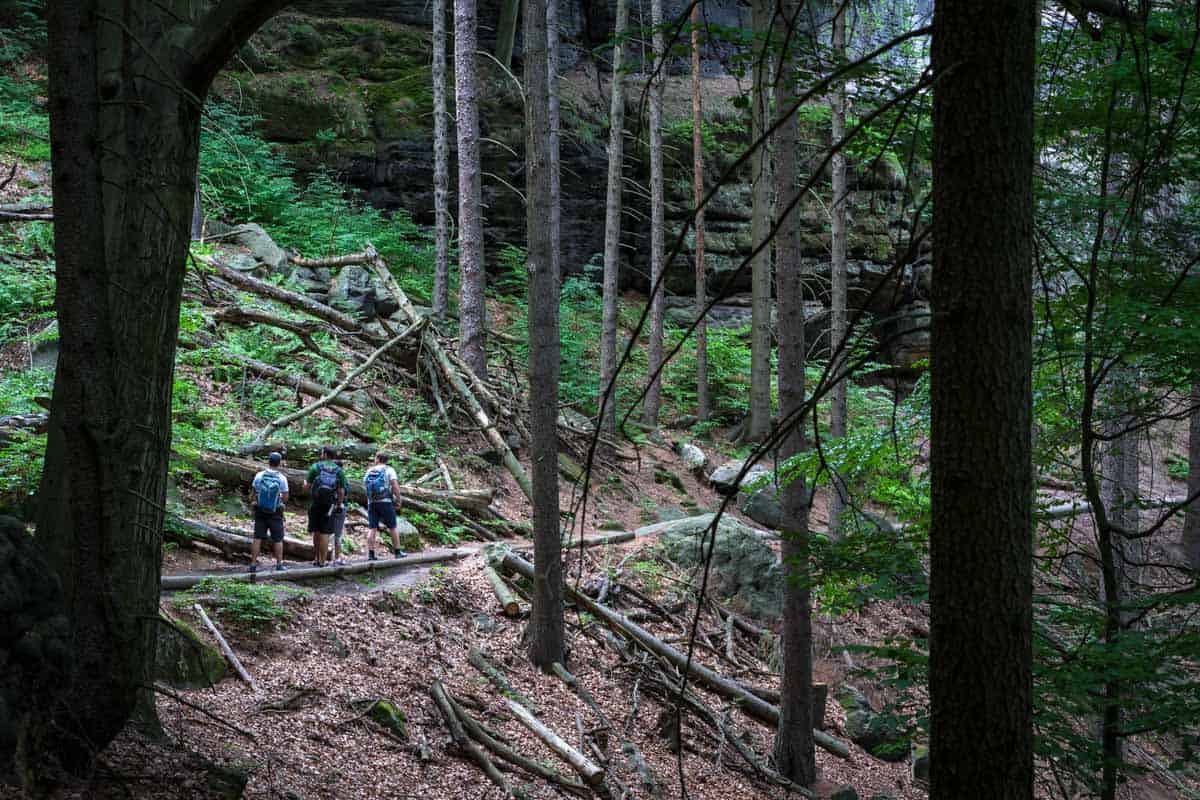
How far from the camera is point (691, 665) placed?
408 inches

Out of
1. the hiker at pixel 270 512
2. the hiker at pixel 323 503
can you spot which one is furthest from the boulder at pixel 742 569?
the hiker at pixel 270 512

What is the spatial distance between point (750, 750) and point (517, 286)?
1871 centimetres

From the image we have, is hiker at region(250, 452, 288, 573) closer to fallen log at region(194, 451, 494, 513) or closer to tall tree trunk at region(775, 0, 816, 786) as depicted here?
fallen log at region(194, 451, 494, 513)

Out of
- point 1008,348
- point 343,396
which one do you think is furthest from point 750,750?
point 343,396

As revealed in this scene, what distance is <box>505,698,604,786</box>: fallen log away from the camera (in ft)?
24.5

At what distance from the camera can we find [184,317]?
1324 cm

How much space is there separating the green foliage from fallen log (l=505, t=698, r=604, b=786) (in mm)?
2438

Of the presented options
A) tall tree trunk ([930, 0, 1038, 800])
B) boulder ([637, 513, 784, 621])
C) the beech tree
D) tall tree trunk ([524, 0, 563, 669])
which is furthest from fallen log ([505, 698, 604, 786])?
tall tree trunk ([930, 0, 1038, 800])

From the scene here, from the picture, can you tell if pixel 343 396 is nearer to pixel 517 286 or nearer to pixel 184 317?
pixel 184 317

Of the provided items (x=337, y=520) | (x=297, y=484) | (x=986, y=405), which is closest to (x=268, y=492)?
(x=337, y=520)

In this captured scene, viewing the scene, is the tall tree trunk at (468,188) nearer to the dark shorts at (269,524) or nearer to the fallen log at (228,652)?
the dark shorts at (269,524)

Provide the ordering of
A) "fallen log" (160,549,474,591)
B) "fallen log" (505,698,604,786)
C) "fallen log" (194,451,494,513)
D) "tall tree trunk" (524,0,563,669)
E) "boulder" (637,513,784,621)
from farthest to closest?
"boulder" (637,513,784,621), "fallen log" (194,451,494,513), "tall tree trunk" (524,0,563,669), "fallen log" (160,549,474,591), "fallen log" (505,698,604,786)

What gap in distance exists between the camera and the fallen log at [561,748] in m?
7.45

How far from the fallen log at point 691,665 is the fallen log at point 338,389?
4.63 metres
